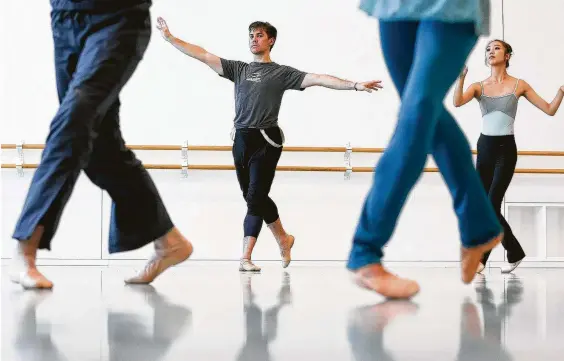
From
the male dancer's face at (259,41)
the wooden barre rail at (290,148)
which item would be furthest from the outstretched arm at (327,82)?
the wooden barre rail at (290,148)

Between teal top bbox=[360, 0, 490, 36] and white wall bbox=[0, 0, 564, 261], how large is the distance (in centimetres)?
435

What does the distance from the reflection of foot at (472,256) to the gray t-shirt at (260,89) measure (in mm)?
2635

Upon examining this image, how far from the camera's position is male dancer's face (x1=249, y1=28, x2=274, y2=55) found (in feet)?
15.3

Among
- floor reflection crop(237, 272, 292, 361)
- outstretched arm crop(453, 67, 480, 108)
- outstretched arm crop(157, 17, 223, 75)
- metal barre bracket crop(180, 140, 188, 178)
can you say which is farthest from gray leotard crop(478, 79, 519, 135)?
floor reflection crop(237, 272, 292, 361)

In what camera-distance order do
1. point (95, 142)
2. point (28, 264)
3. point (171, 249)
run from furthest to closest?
1. point (171, 249)
2. point (95, 142)
3. point (28, 264)

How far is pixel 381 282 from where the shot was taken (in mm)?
2062

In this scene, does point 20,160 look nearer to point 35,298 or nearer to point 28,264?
point 28,264

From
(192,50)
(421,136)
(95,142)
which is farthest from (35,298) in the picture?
(192,50)

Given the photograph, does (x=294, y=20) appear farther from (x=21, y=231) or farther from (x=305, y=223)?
(x=21, y=231)

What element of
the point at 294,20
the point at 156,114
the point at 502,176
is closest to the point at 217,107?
the point at 156,114

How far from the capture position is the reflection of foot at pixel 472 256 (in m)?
2.11

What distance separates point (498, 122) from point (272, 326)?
3.38m

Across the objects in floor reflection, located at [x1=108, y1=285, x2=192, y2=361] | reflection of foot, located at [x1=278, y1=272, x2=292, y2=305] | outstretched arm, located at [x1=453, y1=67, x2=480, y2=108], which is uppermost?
outstretched arm, located at [x1=453, y1=67, x2=480, y2=108]

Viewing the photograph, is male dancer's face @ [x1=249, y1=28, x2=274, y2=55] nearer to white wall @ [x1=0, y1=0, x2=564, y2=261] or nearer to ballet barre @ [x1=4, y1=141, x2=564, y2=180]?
ballet barre @ [x1=4, y1=141, x2=564, y2=180]
